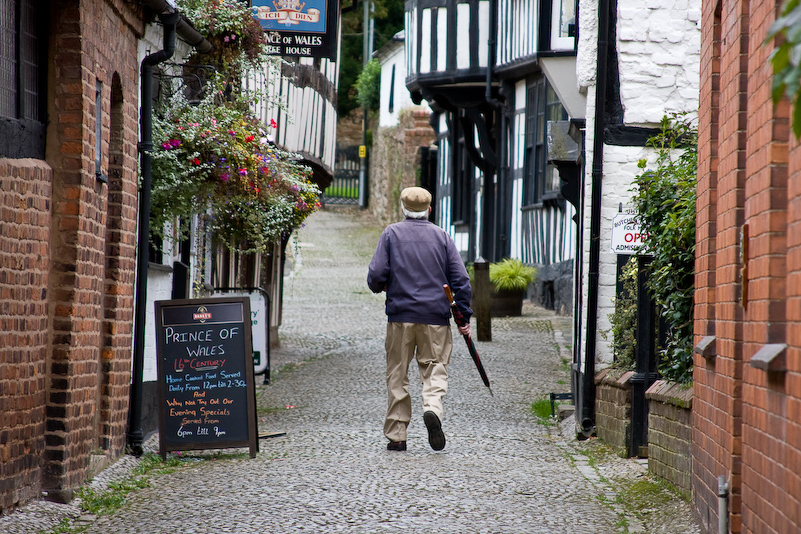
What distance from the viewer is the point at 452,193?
27250mm

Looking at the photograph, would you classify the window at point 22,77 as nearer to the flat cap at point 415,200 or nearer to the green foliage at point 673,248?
the flat cap at point 415,200

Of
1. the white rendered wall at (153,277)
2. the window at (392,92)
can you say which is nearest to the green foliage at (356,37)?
the window at (392,92)

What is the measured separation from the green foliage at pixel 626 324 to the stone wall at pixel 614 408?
11cm

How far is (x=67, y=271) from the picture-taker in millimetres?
5723

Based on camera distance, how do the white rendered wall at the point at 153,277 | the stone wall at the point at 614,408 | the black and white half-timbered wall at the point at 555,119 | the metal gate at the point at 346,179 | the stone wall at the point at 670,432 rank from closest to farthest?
the stone wall at the point at 670,432 < the stone wall at the point at 614,408 < the white rendered wall at the point at 153,277 < the black and white half-timbered wall at the point at 555,119 < the metal gate at the point at 346,179

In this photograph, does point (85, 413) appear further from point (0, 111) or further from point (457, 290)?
point (457, 290)

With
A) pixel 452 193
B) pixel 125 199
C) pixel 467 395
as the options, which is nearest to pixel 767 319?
pixel 125 199

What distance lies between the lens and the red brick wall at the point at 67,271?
518cm

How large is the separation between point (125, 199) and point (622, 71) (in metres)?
4.08

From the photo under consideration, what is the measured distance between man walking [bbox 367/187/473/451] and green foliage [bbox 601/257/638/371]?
118 cm

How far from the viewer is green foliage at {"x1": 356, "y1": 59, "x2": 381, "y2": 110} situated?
39.8 m

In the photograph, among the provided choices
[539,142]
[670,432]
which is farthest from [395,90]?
[670,432]

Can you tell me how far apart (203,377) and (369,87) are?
34165mm

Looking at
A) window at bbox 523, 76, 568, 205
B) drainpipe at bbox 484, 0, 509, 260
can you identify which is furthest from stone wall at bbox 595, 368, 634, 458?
drainpipe at bbox 484, 0, 509, 260
